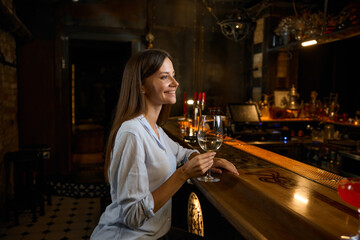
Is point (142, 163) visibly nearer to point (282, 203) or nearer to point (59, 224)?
point (282, 203)

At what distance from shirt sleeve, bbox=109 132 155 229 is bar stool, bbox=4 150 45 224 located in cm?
314

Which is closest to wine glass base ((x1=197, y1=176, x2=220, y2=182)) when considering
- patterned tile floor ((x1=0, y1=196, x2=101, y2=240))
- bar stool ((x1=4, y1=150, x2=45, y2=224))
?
patterned tile floor ((x1=0, y1=196, x2=101, y2=240))

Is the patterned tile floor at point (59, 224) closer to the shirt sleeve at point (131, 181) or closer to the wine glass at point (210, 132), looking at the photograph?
the shirt sleeve at point (131, 181)

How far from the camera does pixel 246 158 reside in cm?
197

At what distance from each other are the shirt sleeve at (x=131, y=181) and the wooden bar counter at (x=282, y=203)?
0.30 meters

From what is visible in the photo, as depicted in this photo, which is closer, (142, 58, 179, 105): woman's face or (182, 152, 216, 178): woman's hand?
(182, 152, 216, 178): woman's hand

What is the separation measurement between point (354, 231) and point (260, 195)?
1.22ft

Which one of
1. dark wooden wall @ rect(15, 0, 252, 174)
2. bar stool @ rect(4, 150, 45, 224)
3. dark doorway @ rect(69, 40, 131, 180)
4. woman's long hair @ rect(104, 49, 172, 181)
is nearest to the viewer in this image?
woman's long hair @ rect(104, 49, 172, 181)

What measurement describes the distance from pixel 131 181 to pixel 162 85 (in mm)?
582

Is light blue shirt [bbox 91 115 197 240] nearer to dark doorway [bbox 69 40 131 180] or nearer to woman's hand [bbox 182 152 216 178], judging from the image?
woman's hand [bbox 182 152 216 178]

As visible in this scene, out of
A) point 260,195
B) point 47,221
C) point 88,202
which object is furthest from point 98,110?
point 260,195

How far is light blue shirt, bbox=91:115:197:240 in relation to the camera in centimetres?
123

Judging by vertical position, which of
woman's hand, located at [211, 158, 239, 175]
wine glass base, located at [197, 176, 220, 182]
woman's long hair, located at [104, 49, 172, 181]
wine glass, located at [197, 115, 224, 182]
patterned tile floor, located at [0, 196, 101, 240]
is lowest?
patterned tile floor, located at [0, 196, 101, 240]

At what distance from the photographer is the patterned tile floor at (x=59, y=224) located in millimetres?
3479
